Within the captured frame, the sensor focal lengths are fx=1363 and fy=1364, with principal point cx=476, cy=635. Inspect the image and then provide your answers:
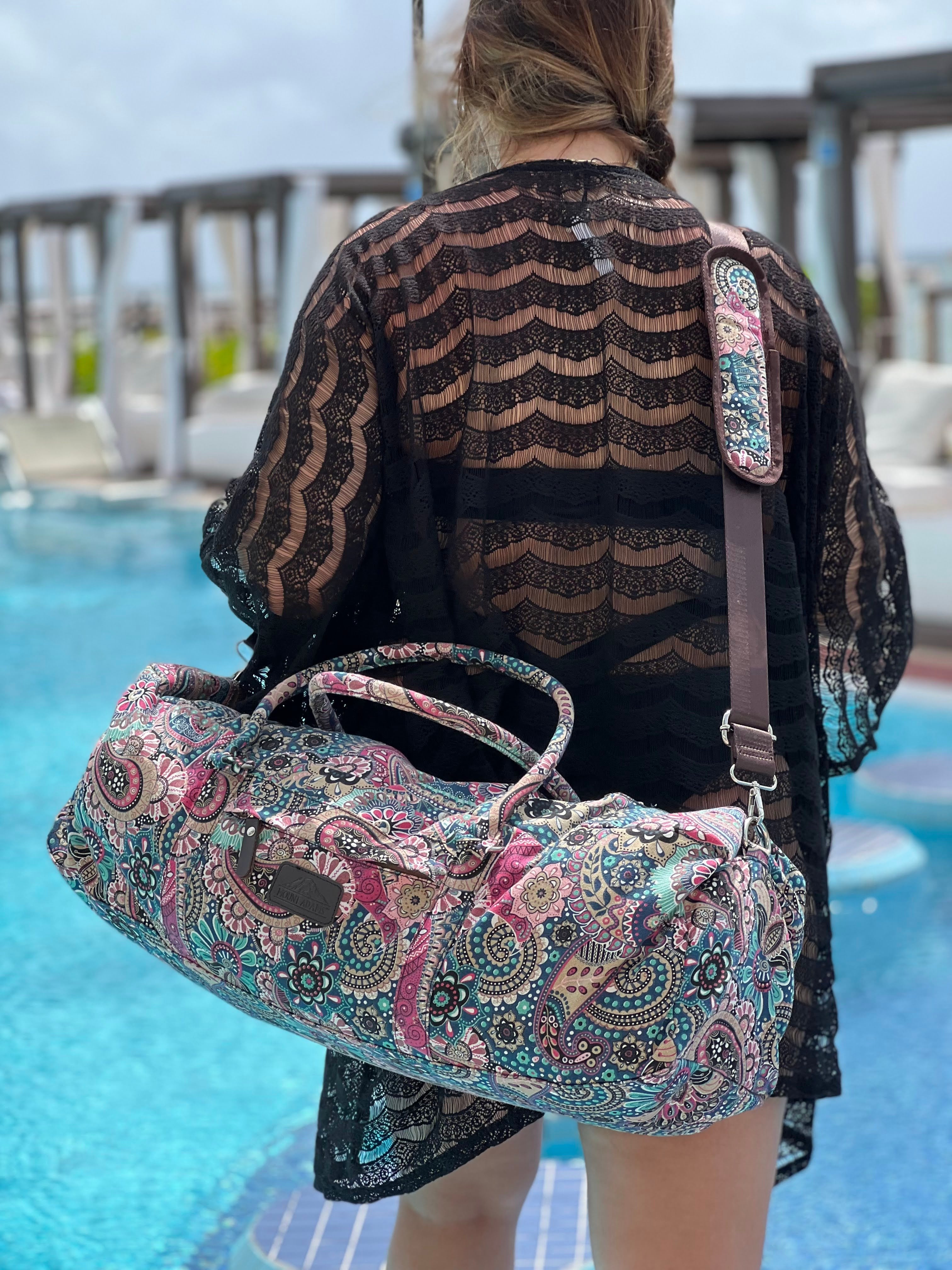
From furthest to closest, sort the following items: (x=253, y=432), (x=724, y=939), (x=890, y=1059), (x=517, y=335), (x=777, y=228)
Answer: (x=253, y=432)
(x=777, y=228)
(x=890, y=1059)
(x=517, y=335)
(x=724, y=939)

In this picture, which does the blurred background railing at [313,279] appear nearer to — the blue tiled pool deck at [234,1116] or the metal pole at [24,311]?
the metal pole at [24,311]

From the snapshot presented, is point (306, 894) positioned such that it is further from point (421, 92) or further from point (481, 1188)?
point (421, 92)

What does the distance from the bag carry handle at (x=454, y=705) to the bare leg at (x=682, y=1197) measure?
Answer: 0.29 m

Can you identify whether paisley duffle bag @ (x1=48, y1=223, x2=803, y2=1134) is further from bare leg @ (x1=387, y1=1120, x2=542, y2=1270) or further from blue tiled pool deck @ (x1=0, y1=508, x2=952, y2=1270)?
blue tiled pool deck @ (x1=0, y1=508, x2=952, y2=1270)

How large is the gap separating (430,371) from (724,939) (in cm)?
50

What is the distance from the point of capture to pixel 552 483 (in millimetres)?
1114

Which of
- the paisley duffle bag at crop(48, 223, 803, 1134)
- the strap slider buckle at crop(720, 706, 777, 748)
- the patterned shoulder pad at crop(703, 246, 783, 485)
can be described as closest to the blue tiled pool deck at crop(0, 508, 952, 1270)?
the paisley duffle bag at crop(48, 223, 803, 1134)

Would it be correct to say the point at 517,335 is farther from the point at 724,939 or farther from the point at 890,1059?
the point at 890,1059

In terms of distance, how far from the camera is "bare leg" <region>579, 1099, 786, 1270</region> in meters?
1.07

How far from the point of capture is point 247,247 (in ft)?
51.2

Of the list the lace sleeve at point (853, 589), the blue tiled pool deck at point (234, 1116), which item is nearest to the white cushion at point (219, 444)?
the blue tiled pool deck at point (234, 1116)

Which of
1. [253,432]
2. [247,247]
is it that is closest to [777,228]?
[253,432]

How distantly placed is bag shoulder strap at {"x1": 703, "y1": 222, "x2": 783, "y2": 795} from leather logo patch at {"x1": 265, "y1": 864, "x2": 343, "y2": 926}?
1.06 ft

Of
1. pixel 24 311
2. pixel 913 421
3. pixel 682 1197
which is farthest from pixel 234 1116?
pixel 24 311
